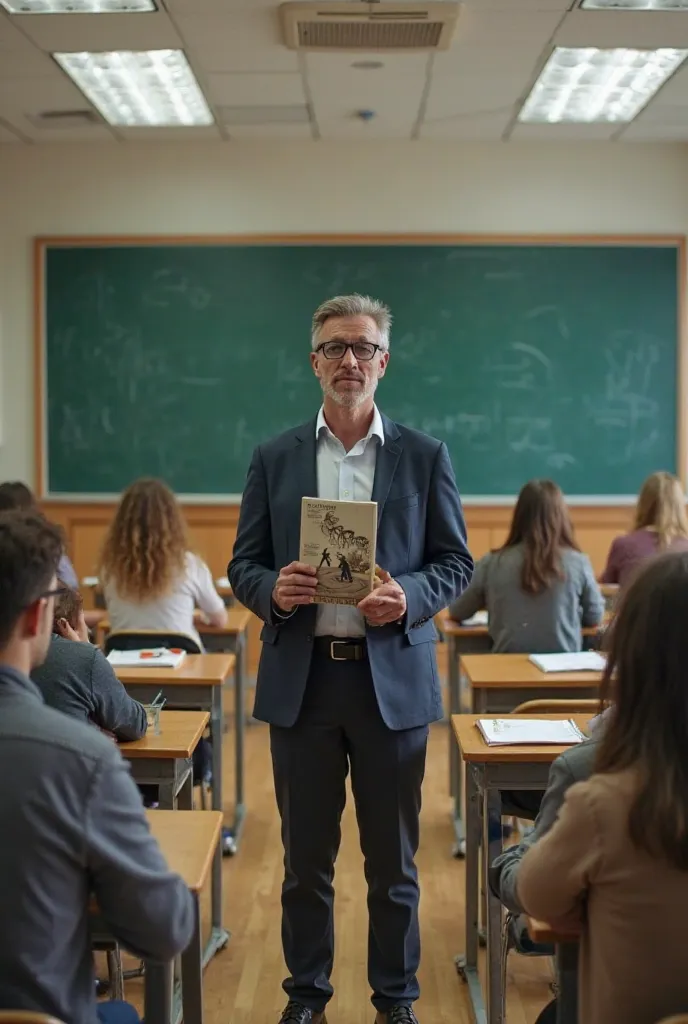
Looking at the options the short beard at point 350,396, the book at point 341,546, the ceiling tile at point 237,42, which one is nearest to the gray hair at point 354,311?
the short beard at point 350,396

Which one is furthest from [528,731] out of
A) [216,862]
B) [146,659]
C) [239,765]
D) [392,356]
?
[392,356]

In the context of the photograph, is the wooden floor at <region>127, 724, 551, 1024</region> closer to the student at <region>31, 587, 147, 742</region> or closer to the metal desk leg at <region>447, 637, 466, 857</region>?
the metal desk leg at <region>447, 637, 466, 857</region>

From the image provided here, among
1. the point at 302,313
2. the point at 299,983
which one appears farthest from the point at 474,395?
the point at 299,983

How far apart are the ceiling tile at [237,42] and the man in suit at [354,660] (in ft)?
8.03

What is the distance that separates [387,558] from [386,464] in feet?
0.74

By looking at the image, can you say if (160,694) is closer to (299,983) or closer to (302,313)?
(299,983)

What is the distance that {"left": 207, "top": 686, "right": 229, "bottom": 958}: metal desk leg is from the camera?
2922 millimetres

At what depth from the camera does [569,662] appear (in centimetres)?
332

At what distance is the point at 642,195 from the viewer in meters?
6.12

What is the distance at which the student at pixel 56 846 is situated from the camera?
1.28 m

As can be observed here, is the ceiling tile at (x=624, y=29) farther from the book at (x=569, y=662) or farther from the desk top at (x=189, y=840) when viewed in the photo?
the desk top at (x=189, y=840)

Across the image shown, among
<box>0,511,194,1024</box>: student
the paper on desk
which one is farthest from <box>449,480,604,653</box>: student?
<box>0,511,194,1024</box>: student

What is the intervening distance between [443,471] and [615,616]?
1052 millimetres

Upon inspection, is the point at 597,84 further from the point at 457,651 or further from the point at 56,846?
the point at 56,846
